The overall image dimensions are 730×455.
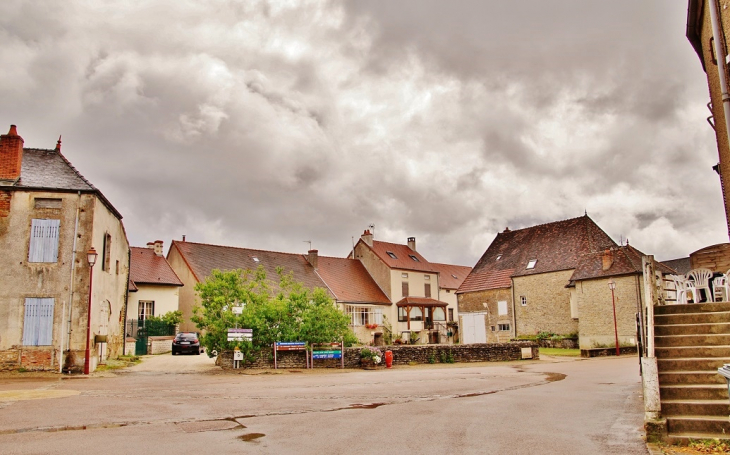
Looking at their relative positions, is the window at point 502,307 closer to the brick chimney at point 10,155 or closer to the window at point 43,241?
the window at point 43,241

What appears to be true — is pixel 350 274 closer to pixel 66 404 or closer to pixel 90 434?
pixel 66 404

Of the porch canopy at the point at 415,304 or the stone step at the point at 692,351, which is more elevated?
the porch canopy at the point at 415,304

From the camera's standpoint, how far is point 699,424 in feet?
26.1

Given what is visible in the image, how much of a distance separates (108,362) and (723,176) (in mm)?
23038

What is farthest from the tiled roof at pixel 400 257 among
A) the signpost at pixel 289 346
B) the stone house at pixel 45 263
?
the stone house at pixel 45 263

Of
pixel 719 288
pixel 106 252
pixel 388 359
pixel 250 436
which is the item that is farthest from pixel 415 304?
pixel 250 436

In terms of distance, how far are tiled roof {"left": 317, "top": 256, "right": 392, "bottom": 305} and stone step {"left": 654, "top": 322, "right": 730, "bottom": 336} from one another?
3647 centimetres

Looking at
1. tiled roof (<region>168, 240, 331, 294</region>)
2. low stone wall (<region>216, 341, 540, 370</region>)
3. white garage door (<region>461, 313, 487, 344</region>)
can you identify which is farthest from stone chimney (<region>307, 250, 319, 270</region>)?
low stone wall (<region>216, 341, 540, 370</region>)

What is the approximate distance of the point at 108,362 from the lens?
24.1 metres

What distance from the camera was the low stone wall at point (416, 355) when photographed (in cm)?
2348

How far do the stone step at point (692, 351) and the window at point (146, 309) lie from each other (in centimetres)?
3312

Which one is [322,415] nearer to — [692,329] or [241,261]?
[692,329]

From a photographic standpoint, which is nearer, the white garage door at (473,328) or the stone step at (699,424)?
the stone step at (699,424)

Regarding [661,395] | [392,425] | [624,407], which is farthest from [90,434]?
[624,407]
